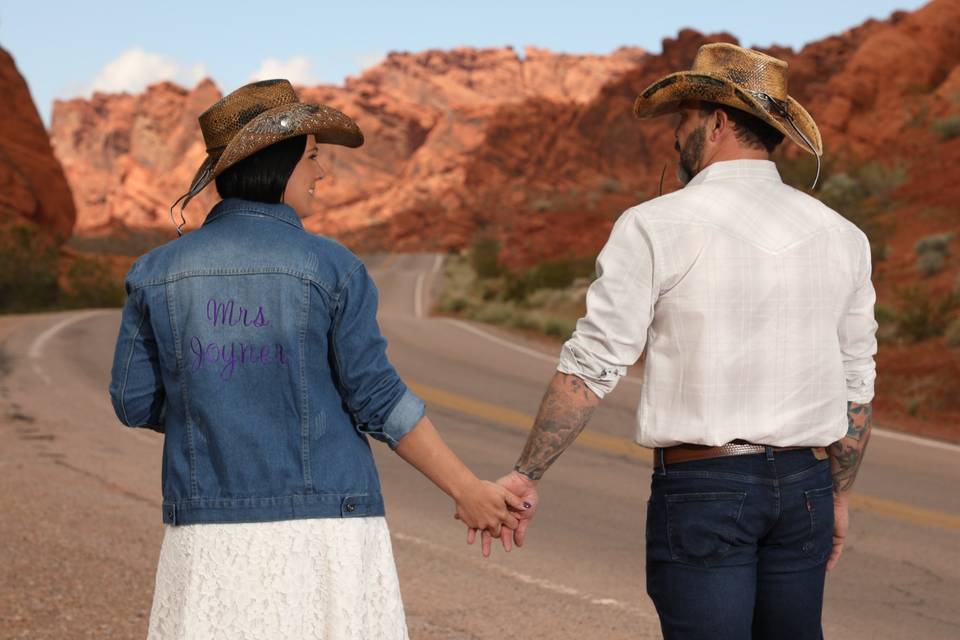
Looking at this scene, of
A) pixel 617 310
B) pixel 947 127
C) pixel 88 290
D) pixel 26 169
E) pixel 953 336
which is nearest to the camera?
pixel 617 310

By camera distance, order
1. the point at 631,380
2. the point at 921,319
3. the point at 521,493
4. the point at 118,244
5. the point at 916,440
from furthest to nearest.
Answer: the point at 118,244
the point at 921,319
the point at 631,380
the point at 916,440
the point at 521,493


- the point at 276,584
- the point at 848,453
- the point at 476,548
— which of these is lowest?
the point at 476,548

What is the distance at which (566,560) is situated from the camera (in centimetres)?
672

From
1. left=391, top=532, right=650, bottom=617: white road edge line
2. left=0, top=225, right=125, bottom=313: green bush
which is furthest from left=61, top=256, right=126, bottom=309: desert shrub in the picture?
left=391, top=532, right=650, bottom=617: white road edge line

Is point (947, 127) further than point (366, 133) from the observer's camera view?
No

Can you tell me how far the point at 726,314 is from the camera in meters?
2.61

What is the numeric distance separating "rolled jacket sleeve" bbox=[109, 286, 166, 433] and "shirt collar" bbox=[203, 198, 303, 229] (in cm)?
27

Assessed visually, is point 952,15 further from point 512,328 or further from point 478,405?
point 478,405

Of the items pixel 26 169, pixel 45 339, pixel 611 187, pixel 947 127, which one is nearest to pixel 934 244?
pixel 947 127

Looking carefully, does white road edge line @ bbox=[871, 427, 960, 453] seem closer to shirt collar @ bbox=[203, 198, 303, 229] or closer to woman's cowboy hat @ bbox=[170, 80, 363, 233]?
woman's cowboy hat @ bbox=[170, 80, 363, 233]

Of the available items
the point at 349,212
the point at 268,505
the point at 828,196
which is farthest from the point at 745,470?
the point at 349,212

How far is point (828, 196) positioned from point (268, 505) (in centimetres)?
2990

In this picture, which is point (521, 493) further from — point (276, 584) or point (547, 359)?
point (547, 359)

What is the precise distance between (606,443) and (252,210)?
29.3ft
